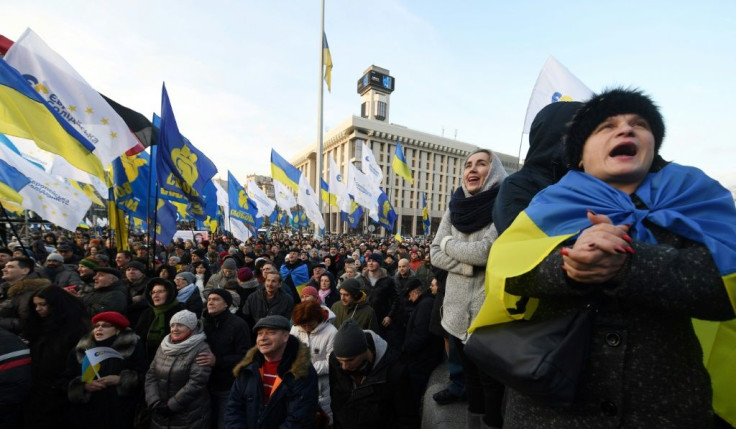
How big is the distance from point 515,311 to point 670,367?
0.44 m

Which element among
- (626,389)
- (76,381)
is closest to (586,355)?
(626,389)

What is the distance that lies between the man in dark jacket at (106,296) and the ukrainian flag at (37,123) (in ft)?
4.75

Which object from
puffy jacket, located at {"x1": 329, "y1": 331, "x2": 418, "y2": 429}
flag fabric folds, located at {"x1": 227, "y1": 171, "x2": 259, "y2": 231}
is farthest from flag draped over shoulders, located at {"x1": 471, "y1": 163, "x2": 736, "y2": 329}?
flag fabric folds, located at {"x1": 227, "y1": 171, "x2": 259, "y2": 231}

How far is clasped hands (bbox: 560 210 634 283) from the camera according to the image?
91 centimetres

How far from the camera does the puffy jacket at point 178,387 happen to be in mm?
3404

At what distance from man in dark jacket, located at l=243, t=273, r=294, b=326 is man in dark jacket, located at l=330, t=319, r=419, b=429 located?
8.65 feet

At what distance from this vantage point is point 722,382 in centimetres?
112

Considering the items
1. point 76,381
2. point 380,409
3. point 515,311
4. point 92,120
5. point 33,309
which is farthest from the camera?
point 92,120

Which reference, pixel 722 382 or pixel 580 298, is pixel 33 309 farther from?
pixel 722 382

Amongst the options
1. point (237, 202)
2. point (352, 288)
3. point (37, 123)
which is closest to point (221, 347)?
point (352, 288)

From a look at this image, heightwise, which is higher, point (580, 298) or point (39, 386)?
point (580, 298)

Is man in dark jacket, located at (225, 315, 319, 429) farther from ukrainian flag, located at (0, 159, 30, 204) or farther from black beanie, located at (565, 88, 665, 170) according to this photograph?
ukrainian flag, located at (0, 159, 30, 204)

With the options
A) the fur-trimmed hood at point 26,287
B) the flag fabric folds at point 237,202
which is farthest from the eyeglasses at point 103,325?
the flag fabric folds at point 237,202

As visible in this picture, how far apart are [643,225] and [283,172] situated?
14203 millimetres
